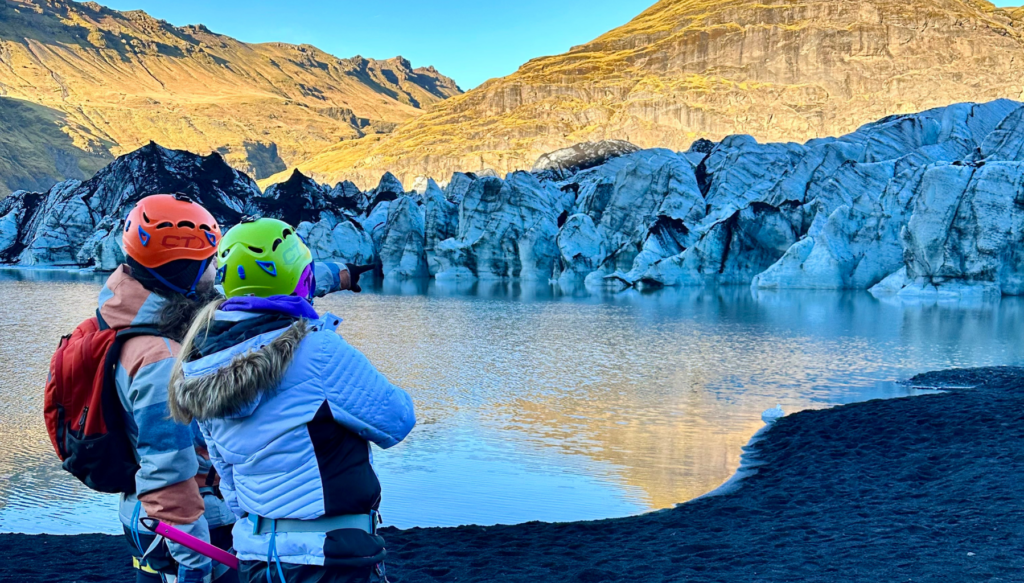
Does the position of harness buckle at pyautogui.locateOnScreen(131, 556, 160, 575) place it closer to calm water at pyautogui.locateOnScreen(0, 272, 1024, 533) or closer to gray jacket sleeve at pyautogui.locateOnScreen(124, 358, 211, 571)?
gray jacket sleeve at pyautogui.locateOnScreen(124, 358, 211, 571)

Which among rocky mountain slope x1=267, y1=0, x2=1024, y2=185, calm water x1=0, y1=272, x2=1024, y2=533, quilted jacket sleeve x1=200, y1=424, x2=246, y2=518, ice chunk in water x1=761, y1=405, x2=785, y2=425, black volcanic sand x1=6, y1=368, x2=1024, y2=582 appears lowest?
calm water x1=0, y1=272, x2=1024, y2=533

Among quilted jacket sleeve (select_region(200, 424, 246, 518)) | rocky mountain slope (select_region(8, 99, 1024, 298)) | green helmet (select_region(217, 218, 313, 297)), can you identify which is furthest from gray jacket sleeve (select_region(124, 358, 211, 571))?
rocky mountain slope (select_region(8, 99, 1024, 298))

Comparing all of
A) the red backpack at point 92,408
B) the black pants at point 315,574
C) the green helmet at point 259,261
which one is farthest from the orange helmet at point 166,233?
the black pants at point 315,574

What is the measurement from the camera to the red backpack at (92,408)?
2604mm

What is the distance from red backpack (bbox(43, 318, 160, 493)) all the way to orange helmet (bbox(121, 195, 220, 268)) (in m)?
0.26

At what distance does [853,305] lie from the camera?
109 feet

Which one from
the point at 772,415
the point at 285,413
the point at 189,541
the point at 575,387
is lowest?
the point at 575,387

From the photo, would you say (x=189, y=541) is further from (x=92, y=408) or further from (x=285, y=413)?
(x=285, y=413)

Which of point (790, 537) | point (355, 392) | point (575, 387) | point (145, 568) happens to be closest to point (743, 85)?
point (575, 387)

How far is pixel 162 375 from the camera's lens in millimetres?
2525

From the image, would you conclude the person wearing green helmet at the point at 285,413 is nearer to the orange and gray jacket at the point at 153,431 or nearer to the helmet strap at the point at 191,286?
the orange and gray jacket at the point at 153,431

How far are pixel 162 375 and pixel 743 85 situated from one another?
124311 mm

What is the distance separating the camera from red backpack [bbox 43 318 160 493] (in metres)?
2.60

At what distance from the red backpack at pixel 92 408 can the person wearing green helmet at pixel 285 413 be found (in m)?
0.41
